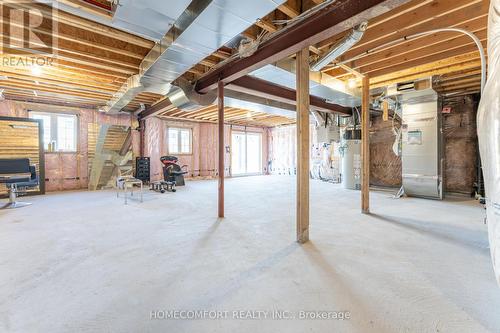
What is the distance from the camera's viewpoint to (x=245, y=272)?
1.98 meters

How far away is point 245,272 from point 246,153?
8993 mm

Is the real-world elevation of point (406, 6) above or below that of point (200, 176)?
above

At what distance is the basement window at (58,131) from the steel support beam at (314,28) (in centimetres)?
592

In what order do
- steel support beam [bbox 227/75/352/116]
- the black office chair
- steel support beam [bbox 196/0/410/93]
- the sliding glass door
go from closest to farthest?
steel support beam [bbox 196/0/410/93] < steel support beam [bbox 227/75/352/116] < the black office chair < the sliding glass door

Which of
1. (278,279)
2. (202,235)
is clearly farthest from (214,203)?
(278,279)

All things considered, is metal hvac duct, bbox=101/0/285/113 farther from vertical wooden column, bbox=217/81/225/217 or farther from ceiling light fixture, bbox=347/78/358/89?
ceiling light fixture, bbox=347/78/358/89

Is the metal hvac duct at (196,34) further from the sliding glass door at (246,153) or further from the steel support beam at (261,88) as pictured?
the sliding glass door at (246,153)

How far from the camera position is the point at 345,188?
6.65 m

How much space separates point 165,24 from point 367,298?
112 inches

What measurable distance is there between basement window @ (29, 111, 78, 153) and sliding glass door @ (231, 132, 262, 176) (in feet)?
18.6

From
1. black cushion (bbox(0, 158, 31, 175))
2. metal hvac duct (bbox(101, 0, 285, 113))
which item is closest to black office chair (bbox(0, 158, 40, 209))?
black cushion (bbox(0, 158, 31, 175))

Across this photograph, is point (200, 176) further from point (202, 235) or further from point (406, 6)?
point (406, 6)

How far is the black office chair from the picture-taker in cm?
449

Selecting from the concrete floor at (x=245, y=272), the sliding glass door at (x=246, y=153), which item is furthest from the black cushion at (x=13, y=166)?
the sliding glass door at (x=246, y=153)
